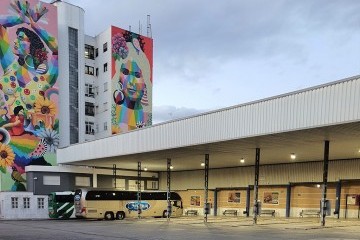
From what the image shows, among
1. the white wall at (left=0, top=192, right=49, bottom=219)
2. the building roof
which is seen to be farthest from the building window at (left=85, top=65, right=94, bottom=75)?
the building roof

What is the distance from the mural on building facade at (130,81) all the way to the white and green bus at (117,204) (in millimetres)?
19280

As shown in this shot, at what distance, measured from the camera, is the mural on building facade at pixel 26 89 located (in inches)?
1837

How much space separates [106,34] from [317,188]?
116 feet

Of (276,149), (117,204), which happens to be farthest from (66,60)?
(276,149)

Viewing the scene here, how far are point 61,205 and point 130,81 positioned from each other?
2381 centimetres

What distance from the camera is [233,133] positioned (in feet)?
79.9

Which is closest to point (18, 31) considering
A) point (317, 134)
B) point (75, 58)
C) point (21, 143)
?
point (75, 58)

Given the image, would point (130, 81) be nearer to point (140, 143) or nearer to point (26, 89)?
point (26, 89)

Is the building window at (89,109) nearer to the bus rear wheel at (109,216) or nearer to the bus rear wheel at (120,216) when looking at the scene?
the bus rear wheel at (120,216)

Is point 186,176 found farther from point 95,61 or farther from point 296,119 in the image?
point 296,119

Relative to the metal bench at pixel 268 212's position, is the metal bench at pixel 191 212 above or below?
above

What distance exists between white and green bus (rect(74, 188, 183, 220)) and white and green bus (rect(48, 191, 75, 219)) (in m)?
3.13

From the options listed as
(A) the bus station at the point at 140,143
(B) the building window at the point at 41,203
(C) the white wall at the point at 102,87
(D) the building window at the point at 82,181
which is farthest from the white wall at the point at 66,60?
(B) the building window at the point at 41,203

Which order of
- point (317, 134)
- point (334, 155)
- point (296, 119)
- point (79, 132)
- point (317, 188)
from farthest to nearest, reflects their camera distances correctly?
1. point (79, 132)
2. point (317, 188)
3. point (334, 155)
4. point (317, 134)
5. point (296, 119)
